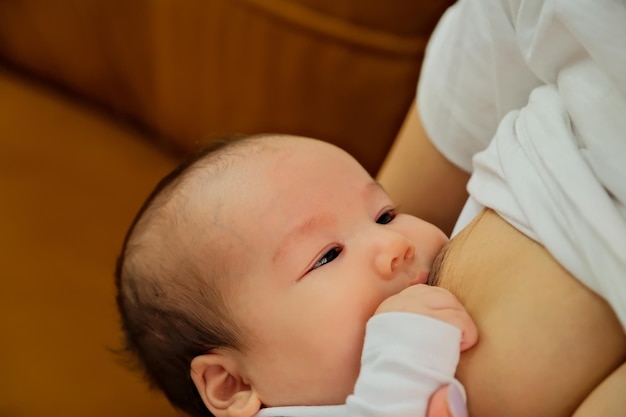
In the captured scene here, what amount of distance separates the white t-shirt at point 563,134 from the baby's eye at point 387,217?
2.9 inches

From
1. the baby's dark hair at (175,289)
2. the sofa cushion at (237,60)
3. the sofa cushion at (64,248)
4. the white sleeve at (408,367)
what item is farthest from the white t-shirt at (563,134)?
the sofa cushion at (64,248)

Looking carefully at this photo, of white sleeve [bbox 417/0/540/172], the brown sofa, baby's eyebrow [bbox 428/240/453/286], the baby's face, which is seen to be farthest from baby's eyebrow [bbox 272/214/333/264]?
the brown sofa

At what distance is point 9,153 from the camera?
1438mm

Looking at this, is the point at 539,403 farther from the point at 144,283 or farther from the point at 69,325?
the point at 69,325

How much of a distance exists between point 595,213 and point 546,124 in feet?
0.32

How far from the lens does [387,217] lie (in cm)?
77

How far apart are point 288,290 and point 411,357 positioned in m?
0.15

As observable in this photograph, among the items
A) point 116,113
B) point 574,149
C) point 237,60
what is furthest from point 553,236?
point 116,113

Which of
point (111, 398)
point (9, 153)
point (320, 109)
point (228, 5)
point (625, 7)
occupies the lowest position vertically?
point (111, 398)

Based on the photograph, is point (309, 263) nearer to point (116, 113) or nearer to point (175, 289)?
point (175, 289)

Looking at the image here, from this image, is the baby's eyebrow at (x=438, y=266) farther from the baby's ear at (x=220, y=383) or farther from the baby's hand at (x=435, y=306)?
the baby's ear at (x=220, y=383)

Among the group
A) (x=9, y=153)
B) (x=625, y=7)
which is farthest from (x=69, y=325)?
(x=625, y=7)

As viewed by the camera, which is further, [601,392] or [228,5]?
[228,5]

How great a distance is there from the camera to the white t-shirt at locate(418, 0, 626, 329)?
1.72ft
